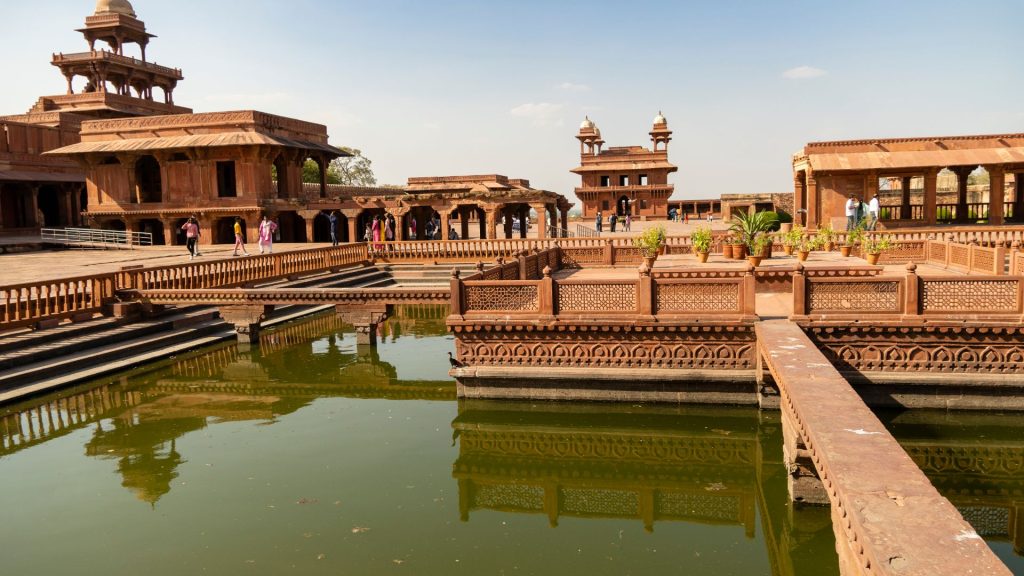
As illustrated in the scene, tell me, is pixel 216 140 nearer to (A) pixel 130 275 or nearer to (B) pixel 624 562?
(A) pixel 130 275

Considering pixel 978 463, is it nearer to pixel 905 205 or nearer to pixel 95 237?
pixel 905 205

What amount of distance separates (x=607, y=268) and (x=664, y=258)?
242 centimetres

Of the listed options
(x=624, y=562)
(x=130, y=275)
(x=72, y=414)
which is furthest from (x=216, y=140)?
(x=624, y=562)

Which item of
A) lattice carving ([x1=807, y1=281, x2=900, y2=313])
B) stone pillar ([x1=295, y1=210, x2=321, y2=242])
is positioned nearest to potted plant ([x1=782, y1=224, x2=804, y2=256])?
lattice carving ([x1=807, y1=281, x2=900, y2=313])

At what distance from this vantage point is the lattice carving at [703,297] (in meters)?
10.0

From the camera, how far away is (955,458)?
8344 millimetres

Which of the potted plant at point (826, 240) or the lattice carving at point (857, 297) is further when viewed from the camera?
the potted plant at point (826, 240)

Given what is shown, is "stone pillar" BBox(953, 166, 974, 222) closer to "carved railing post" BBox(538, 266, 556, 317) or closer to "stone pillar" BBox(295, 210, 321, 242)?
"carved railing post" BBox(538, 266, 556, 317)

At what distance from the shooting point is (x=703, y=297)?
1004 cm

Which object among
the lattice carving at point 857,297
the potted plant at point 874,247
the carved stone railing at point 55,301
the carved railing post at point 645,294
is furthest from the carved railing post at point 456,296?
the potted plant at point 874,247

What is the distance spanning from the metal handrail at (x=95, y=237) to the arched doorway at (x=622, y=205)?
34096mm

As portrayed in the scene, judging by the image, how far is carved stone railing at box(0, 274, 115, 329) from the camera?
492 inches

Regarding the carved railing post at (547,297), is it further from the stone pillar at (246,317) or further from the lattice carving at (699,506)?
the stone pillar at (246,317)

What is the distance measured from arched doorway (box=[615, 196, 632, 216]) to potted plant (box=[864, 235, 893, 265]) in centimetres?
3939
